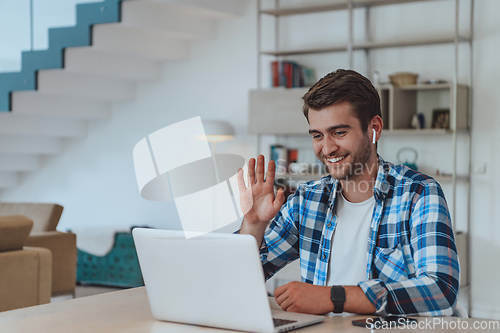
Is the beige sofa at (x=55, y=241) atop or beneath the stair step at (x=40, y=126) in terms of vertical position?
beneath

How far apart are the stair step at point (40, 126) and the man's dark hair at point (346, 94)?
481 cm

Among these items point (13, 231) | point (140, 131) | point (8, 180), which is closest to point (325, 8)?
point (140, 131)

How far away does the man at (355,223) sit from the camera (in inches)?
66.4

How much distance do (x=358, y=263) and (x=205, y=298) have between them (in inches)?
21.0

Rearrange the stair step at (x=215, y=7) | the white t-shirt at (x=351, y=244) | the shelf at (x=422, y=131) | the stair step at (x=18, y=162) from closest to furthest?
the white t-shirt at (x=351, y=244) → the shelf at (x=422, y=131) → the stair step at (x=215, y=7) → the stair step at (x=18, y=162)

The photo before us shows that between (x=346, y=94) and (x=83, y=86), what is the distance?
15.4 feet

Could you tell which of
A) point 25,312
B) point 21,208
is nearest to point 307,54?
point 21,208

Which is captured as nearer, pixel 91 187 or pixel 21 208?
pixel 21 208

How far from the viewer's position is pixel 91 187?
703cm

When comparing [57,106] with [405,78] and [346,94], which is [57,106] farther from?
[346,94]

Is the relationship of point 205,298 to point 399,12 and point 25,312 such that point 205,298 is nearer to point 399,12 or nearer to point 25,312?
point 25,312

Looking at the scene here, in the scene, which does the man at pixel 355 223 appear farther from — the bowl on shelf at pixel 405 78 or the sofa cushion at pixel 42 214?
the sofa cushion at pixel 42 214

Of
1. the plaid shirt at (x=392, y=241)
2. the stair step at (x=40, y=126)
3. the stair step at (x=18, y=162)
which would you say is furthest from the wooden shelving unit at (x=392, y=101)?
the plaid shirt at (x=392, y=241)

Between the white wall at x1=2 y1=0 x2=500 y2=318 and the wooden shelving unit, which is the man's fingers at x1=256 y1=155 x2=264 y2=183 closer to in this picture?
the wooden shelving unit
